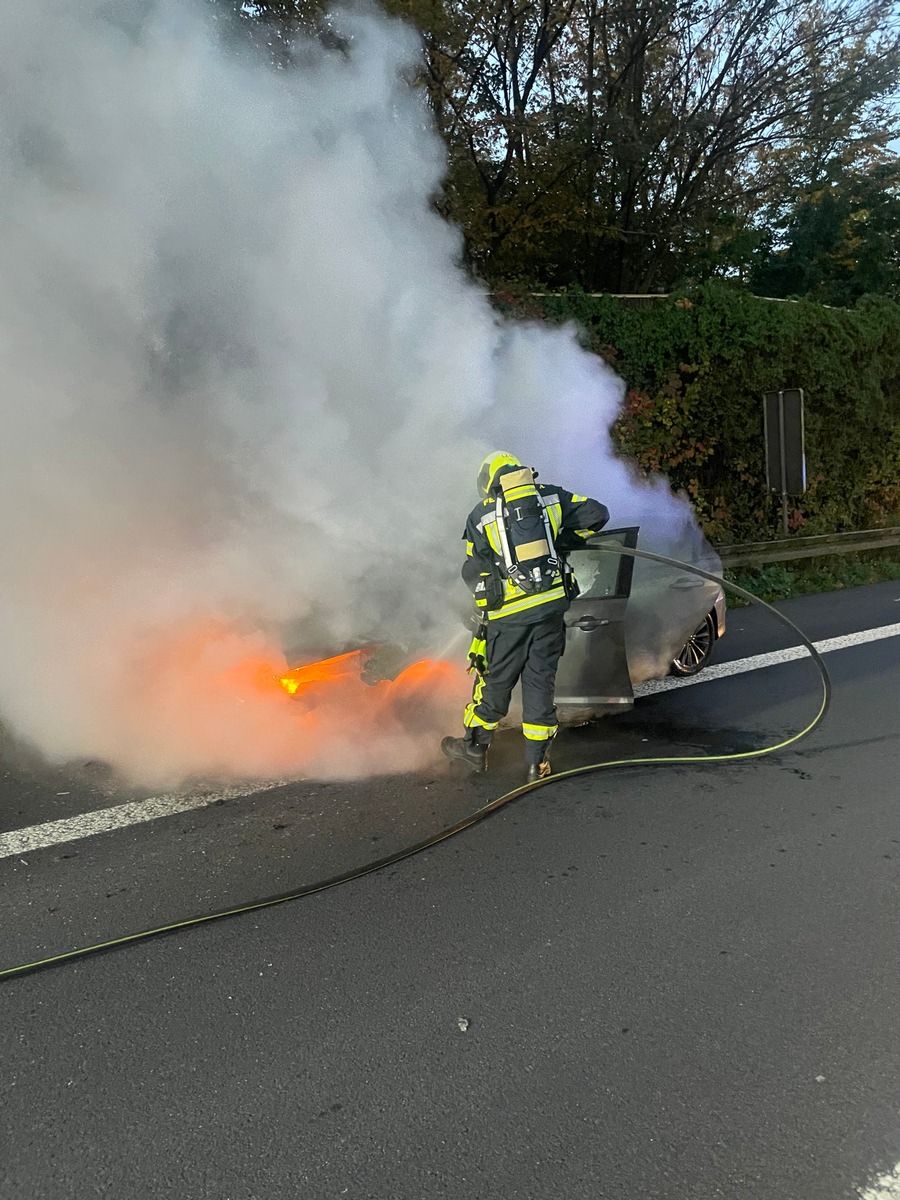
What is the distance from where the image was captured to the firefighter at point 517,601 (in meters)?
4.34

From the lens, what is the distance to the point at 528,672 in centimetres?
452

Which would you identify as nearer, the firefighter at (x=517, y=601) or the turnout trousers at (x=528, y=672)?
the firefighter at (x=517, y=601)

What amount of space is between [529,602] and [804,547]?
6818mm

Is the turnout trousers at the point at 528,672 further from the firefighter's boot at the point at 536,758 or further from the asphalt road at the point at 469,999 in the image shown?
the asphalt road at the point at 469,999

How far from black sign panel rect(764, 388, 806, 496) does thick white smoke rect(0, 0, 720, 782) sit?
19.1 ft

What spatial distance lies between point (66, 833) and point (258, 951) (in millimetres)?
1407

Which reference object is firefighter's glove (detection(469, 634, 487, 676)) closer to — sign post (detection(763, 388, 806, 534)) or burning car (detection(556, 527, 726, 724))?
burning car (detection(556, 527, 726, 724))

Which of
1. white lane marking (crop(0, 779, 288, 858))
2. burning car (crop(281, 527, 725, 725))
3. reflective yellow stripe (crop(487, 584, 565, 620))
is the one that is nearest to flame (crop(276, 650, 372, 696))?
burning car (crop(281, 527, 725, 725))

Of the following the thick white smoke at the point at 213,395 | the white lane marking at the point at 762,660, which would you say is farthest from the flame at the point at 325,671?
the white lane marking at the point at 762,660

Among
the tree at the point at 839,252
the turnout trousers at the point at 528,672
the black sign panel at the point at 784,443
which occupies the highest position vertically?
the tree at the point at 839,252

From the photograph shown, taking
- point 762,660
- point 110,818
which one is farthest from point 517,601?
point 762,660

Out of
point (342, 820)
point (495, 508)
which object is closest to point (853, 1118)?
point (342, 820)

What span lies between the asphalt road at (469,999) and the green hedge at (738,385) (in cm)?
664

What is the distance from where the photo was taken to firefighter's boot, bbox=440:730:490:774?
15.2 feet
